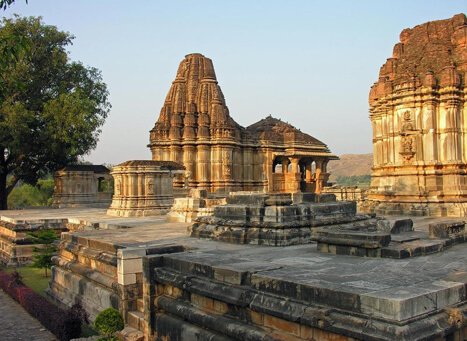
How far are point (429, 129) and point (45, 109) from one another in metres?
19.8

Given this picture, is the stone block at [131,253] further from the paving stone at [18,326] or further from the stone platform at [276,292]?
the paving stone at [18,326]

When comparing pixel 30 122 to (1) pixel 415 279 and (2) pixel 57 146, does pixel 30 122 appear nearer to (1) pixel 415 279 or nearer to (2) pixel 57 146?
(2) pixel 57 146

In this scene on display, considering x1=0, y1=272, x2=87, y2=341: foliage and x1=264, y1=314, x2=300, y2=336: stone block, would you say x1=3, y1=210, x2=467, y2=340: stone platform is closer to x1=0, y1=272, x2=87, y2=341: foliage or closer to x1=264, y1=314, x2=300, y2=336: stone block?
x1=264, y1=314, x2=300, y2=336: stone block

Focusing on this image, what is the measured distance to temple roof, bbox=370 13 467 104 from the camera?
49.0 feet

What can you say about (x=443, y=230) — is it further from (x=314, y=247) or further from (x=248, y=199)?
(x=248, y=199)

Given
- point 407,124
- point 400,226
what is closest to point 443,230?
point 400,226

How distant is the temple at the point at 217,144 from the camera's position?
1149 inches

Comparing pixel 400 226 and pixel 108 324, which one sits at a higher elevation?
pixel 400 226

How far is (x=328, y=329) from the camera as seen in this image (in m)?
3.94

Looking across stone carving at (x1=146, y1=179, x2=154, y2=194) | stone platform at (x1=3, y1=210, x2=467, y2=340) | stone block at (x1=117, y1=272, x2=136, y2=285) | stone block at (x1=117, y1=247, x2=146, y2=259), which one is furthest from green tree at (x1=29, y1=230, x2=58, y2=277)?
stone block at (x1=117, y1=247, x2=146, y2=259)

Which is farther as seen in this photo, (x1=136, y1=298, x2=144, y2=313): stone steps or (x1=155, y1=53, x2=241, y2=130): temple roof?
(x1=155, y1=53, x2=241, y2=130): temple roof

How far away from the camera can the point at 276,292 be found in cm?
A: 468

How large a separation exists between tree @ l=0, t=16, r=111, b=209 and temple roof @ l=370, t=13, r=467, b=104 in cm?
1637

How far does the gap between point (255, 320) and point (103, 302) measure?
3822 mm
